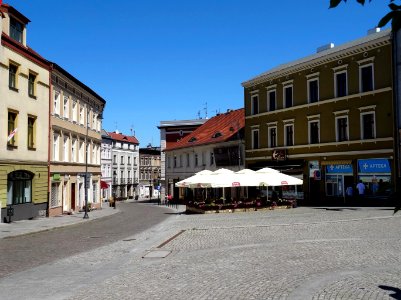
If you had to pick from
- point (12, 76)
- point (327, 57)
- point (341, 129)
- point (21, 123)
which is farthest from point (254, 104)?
point (12, 76)

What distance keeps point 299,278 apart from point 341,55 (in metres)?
29.8

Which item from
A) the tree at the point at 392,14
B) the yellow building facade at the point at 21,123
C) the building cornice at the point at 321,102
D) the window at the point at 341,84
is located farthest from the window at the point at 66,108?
the tree at the point at 392,14

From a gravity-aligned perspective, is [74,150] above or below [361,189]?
above

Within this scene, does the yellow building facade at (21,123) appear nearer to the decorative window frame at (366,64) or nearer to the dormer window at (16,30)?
the dormer window at (16,30)

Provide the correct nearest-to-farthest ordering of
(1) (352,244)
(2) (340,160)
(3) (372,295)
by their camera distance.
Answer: (3) (372,295)
(1) (352,244)
(2) (340,160)

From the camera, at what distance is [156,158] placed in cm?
10650

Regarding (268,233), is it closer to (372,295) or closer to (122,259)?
(122,259)

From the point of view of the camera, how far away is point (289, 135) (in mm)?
42344

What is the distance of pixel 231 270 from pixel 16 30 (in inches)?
990

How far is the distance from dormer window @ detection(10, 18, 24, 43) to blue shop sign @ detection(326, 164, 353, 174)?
24712mm

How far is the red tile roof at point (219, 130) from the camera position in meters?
53.2

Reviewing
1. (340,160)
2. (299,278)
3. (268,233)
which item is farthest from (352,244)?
(340,160)

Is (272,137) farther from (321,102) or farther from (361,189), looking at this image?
(361,189)

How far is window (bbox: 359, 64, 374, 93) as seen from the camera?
112 feet
